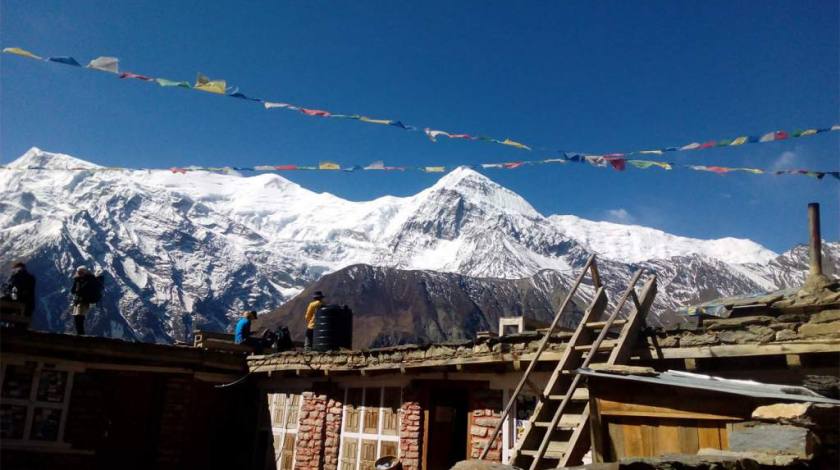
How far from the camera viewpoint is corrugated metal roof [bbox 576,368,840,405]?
5.32 m

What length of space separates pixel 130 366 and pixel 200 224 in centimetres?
13890

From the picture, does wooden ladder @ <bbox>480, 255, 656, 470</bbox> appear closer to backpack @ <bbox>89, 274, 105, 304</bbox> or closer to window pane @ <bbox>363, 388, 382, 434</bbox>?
window pane @ <bbox>363, 388, 382, 434</bbox>

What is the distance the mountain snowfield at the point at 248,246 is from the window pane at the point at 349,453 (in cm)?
7169

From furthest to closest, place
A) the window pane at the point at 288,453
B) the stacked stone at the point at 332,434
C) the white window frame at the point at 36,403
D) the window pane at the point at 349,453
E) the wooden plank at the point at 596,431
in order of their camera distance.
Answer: the window pane at the point at 288,453
the stacked stone at the point at 332,434
the window pane at the point at 349,453
the white window frame at the point at 36,403
the wooden plank at the point at 596,431

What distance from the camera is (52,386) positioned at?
41.7 feet

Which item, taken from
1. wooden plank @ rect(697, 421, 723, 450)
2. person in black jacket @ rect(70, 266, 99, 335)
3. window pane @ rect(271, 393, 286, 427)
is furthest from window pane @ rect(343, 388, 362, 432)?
wooden plank @ rect(697, 421, 723, 450)

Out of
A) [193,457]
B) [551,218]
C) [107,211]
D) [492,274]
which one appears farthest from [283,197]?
[193,457]

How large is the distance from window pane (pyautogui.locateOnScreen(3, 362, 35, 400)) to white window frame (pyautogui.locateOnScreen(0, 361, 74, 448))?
0.04m

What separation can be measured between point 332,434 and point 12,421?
21.3 feet

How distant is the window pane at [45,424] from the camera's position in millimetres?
12312

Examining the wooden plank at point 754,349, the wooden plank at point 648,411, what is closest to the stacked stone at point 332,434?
the wooden plank at point 754,349

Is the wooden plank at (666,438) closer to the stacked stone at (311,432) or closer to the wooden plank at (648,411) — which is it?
the wooden plank at (648,411)

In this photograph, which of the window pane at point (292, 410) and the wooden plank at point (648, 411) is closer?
the wooden plank at point (648, 411)

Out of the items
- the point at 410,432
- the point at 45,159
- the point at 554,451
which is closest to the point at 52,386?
the point at 410,432
